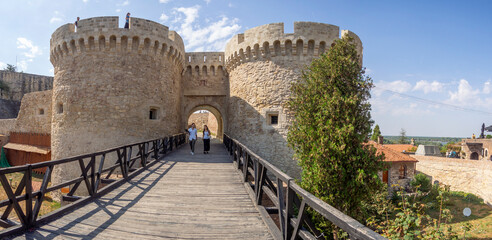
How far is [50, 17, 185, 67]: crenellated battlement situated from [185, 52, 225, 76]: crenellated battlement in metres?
2.94

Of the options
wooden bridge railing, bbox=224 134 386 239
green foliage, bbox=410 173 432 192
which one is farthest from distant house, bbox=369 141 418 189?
wooden bridge railing, bbox=224 134 386 239

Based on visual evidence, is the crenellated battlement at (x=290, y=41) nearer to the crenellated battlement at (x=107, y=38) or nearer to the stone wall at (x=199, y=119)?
Answer: the crenellated battlement at (x=107, y=38)

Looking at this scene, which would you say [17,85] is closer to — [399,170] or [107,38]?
[107,38]

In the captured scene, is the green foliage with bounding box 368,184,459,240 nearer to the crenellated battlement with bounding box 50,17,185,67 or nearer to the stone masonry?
the stone masonry

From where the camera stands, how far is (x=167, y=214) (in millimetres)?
3725

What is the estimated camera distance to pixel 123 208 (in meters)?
3.90

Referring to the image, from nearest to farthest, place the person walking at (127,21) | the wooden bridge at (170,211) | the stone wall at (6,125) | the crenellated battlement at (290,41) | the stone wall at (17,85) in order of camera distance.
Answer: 1. the wooden bridge at (170,211)
2. the crenellated battlement at (290,41)
3. the person walking at (127,21)
4. the stone wall at (6,125)
5. the stone wall at (17,85)

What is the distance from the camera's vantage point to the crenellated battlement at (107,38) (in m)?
10.3

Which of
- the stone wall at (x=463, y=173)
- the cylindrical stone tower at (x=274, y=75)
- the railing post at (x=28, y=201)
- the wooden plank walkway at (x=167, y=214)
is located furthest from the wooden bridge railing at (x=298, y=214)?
the stone wall at (x=463, y=173)

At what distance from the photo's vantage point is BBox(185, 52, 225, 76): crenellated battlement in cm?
1420

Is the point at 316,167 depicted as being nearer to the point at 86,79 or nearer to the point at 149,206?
the point at 149,206

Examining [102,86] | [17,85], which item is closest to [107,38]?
[102,86]

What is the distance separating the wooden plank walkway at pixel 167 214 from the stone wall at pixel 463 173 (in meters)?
22.9

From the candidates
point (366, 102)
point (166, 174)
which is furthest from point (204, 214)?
point (366, 102)
